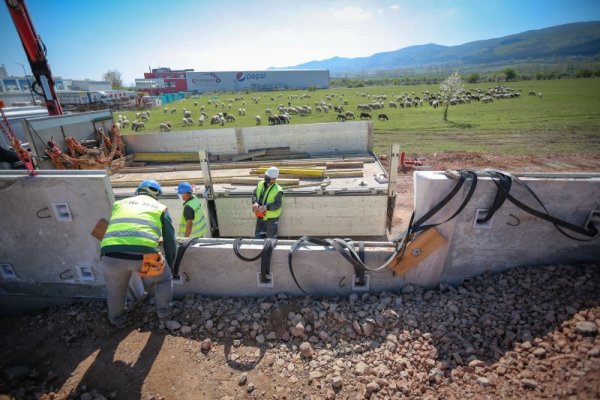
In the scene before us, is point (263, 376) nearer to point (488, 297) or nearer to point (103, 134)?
point (488, 297)

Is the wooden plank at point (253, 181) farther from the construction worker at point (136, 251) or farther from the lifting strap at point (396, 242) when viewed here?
the construction worker at point (136, 251)

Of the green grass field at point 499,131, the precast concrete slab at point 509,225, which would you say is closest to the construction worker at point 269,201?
the precast concrete slab at point 509,225

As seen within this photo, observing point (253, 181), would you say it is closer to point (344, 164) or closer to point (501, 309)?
point (344, 164)

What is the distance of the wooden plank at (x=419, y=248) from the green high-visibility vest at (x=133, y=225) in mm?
2723

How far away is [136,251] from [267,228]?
2.55 m

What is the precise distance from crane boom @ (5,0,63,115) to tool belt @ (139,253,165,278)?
8024mm

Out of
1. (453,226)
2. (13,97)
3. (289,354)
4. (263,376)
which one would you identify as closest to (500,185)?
(453,226)

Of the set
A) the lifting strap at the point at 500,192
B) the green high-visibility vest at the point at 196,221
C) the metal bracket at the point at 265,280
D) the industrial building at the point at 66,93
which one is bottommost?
the metal bracket at the point at 265,280

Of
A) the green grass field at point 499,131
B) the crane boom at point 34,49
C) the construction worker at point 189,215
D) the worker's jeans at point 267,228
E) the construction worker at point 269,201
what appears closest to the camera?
the construction worker at point 189,215

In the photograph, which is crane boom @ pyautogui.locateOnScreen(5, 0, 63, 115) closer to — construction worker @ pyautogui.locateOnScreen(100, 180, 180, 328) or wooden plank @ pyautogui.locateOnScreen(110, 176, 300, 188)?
wooden plank @ pyautogui.locateOnScreen(110, 176, 300, 188)

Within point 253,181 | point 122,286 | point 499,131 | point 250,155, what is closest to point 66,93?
point 250,155

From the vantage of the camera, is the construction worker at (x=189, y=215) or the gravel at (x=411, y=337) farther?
the construction worker at (x=189, y=215)

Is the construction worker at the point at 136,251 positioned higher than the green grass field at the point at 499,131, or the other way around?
the construction worker at the point at 136,251

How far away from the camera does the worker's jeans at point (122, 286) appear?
3150mm
